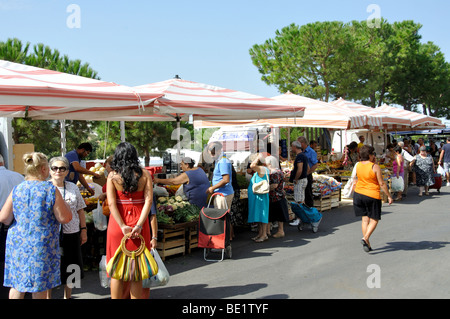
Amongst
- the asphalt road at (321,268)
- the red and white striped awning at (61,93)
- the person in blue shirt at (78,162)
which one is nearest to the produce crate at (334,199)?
the asphalt road at (321,268)

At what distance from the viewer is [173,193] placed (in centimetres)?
756

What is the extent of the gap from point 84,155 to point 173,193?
1747 millimetres

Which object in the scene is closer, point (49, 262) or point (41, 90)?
point (49, 262)

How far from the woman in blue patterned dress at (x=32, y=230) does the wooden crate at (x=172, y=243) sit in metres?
2.56

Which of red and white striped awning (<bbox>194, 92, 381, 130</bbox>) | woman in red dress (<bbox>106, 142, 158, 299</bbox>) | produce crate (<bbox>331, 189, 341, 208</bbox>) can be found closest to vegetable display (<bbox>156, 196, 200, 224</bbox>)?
woman in red dress (<bbox>106, 142, 158, 299</bbox>)

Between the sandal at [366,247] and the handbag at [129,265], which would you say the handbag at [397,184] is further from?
the handbag at [129,265]

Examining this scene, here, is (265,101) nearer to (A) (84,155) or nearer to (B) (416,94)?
(A) (84,155)

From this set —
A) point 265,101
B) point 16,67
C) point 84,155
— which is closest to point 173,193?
point 84,155

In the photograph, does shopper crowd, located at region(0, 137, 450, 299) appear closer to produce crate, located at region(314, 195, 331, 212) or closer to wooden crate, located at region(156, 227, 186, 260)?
wooden crate, located at region(156, 227, 186, 260)

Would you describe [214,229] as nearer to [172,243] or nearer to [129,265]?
[172,243]

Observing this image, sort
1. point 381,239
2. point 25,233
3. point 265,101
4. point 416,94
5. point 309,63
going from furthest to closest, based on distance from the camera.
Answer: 1. point 416,94
2. point 309,63
3. point 265,101
4. point 381,239
5. point 25,233

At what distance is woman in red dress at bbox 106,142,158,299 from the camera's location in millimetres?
3605

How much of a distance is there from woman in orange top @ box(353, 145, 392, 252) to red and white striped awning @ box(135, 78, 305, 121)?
1923 mm

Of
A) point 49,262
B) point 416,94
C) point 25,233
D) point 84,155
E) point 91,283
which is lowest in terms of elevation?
point 91,283
